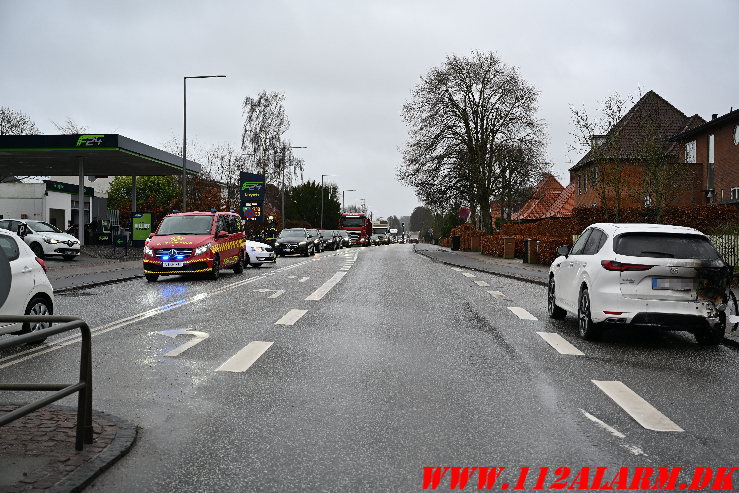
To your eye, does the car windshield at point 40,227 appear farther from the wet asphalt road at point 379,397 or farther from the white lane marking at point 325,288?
the wet asphalt road at point 379,397

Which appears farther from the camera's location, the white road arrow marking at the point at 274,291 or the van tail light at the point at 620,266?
the white road arrow marking at the point at 274,291

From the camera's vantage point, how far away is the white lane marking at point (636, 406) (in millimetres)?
5477

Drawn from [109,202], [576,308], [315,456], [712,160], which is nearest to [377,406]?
[315,456]

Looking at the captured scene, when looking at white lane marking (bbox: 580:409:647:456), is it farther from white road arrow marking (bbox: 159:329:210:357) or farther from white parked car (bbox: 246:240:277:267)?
white parked car (bbox: 246:240:277:267)

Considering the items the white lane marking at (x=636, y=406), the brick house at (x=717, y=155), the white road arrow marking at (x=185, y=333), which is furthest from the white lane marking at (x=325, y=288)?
the brick house at (x=717, y=155)

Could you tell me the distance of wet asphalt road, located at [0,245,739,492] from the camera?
4.51 metres

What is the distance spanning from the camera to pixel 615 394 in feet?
21.4

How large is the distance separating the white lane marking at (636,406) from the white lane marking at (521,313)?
5.46 metres

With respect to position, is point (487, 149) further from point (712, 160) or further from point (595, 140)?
point (595, 140)

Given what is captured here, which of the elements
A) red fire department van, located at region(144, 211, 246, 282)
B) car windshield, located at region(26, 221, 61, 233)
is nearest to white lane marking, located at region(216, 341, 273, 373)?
red fire department van, located at region(144, 211, 246, 282)

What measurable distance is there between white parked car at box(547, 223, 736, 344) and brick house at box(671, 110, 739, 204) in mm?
28994

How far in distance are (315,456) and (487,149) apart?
48431 mm

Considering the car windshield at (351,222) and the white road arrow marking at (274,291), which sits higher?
the car windshield at (351,222)

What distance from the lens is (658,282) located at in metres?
9.20
